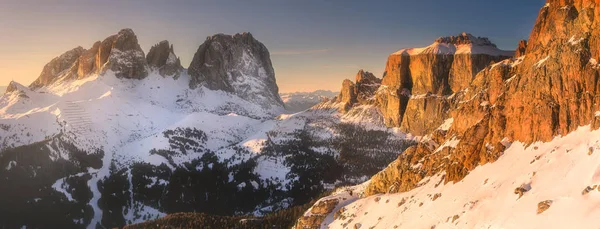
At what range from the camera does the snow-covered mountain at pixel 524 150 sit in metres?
47.9

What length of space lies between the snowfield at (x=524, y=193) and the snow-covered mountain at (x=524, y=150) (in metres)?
0.14

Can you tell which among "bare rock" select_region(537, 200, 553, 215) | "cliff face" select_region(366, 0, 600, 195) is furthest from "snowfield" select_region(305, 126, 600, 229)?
"cliff face" select_region(366, 0, 600, 195)

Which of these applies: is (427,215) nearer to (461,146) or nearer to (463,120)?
(461,146)

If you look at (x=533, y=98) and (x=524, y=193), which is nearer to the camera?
(x=524, y=193)

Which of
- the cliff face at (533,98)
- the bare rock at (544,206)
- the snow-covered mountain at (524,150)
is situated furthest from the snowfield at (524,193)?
the cliff face at (533,98)

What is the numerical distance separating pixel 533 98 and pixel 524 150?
29.5 feet

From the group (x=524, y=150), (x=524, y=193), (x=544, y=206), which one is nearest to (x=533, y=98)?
(x=524, y=150)

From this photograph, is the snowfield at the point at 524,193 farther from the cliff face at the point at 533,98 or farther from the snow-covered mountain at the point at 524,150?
the cliff face at the point at 533,98

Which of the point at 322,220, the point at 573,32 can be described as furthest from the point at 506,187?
the point at 322,220

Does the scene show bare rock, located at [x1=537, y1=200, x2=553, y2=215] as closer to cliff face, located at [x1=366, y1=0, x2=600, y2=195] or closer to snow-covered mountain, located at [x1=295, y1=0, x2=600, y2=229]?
snow-covered mountain, located at [x1=295, y1=0, x2=600, y2=229]

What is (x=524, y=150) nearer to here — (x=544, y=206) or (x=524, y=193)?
(x=524, y=193)

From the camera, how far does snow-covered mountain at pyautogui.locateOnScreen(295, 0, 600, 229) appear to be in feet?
157

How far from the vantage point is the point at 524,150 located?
6184cm

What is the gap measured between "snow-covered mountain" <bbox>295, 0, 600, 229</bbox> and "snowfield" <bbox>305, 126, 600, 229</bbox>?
0.14 m
